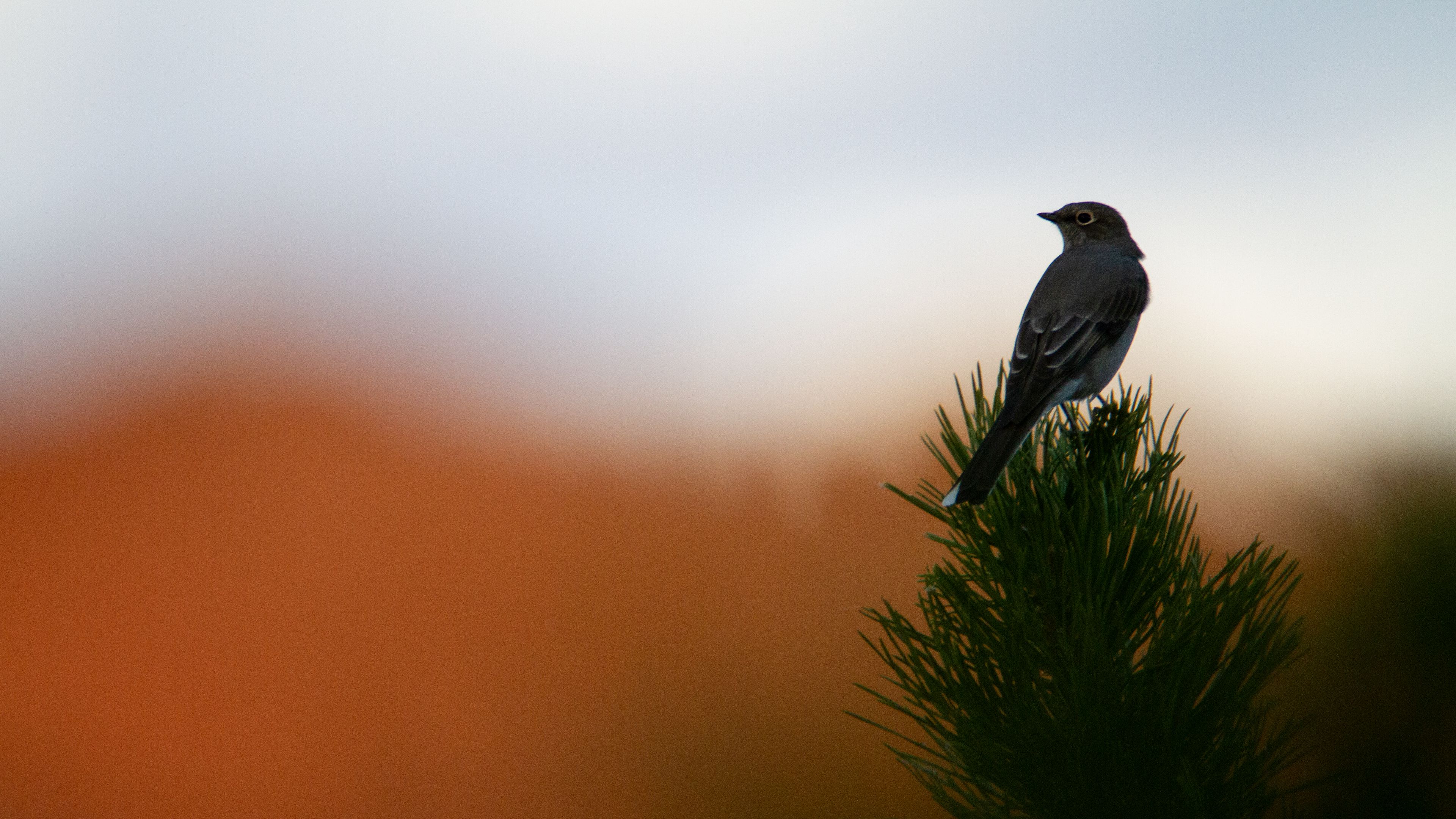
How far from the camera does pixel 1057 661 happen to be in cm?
70

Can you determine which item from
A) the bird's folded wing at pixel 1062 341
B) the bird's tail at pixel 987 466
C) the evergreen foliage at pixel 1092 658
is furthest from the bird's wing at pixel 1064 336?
the evergreen foliage at pixel 1092 658

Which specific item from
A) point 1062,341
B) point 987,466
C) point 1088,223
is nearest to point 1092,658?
point 987,466

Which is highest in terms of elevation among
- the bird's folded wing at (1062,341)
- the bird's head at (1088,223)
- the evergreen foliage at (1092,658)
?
the bird's head at (1088,223)

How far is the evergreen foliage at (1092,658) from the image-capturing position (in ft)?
2.13

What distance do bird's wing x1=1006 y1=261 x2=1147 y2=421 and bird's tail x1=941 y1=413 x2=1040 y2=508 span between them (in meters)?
0.12

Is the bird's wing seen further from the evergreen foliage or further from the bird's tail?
the evergreen foliage

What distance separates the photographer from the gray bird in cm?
87

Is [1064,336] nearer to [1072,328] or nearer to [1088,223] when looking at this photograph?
[1072,328]

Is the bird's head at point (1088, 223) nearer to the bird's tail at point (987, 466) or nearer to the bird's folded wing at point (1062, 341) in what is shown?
the bird's folded wing at point (1062, 341)

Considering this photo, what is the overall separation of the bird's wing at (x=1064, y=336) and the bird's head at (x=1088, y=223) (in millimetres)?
138

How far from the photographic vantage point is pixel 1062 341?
4.45 feet

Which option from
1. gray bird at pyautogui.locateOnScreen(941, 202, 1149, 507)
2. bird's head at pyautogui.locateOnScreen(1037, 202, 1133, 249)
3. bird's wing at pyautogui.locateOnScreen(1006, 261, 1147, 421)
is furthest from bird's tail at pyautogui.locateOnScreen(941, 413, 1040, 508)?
bird's head at pyautogui.locateOnScreen(1037, 202, 1133, 249)

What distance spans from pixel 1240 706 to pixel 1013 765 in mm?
186

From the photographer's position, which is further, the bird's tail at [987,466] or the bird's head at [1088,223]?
the bird's head at [1088,223]
